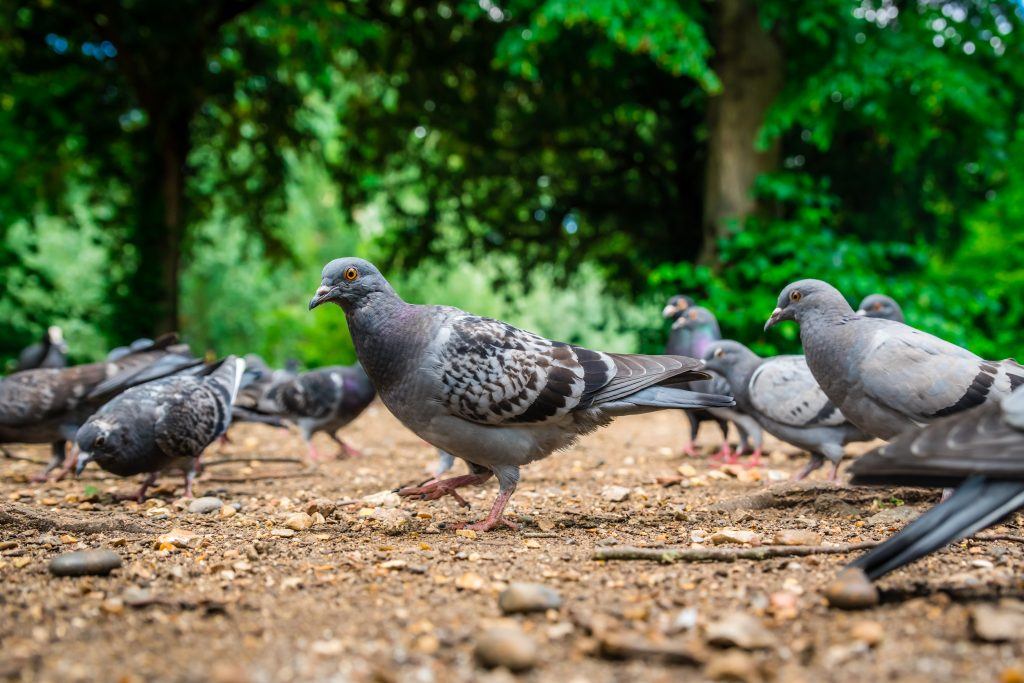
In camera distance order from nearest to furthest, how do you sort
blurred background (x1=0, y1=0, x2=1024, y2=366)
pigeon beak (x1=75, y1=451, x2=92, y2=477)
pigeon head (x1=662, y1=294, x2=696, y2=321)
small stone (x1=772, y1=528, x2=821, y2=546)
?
small stone (x1=772, y1=528, x2=821, y2=546) < pigeon beak (x1=75, y1=451, x2=92, y2=477) < pigeon head (x1=662, y1=294, x2=696, y2=321) < blurred background (x1=0, y1=0, x2=1024, y2=366)

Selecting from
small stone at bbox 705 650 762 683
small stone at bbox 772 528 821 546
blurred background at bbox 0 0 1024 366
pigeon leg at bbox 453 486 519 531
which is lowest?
pigeon leg at bbox 453 486 519 531

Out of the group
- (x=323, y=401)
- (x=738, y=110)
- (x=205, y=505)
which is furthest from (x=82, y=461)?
(x=738, y=110)

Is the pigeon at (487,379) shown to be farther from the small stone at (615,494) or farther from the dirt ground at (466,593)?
the small stone at (615,494)

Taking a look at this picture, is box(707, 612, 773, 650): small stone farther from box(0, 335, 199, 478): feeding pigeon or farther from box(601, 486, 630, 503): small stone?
box(0, 335, 199, 478): feeding pigeon

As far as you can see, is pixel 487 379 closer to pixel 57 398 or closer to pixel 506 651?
pixel 506 651

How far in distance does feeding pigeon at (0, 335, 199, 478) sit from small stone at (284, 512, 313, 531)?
2.50m

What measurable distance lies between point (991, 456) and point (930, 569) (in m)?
0.65

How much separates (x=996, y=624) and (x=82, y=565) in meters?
2.84

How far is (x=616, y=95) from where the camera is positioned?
1155 centimetres

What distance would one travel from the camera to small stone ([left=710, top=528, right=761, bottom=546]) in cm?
343

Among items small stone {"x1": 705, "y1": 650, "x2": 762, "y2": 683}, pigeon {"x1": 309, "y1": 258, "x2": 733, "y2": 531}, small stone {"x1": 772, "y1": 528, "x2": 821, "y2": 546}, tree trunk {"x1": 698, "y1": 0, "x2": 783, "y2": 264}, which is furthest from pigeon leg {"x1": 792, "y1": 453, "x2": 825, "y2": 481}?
tree trunk {"x1": 698, "y1": 0, "x2": 783, "y2": 264}

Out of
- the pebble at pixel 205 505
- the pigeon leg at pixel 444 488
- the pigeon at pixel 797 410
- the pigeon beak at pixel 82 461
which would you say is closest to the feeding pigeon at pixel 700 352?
the pigeon at pixel 797 410

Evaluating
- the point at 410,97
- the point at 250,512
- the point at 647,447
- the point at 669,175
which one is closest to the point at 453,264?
the point at 410,97

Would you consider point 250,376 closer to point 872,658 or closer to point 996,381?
point 996,381
